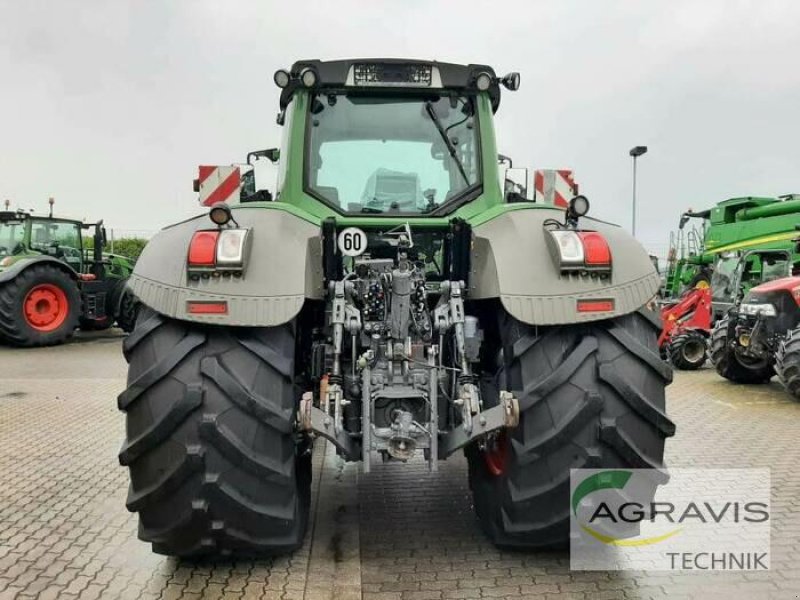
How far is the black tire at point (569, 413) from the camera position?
9.64 ft

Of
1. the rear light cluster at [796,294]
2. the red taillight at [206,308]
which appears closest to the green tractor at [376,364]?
the red taillight at [206,308]

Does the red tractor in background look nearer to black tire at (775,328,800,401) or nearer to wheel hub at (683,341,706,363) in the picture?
wheel hub at (683,341,706,363)

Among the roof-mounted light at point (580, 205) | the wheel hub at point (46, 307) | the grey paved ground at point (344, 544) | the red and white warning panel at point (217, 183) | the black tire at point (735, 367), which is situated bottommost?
the grey paved ground at point (344, 544)

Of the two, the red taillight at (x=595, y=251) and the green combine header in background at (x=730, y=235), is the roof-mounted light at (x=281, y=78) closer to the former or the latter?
the red taillight at (x=595, y=251)

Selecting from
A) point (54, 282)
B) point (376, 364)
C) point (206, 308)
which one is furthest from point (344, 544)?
point (54, 282)

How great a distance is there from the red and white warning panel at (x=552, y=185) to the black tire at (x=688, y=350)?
21.9 feet

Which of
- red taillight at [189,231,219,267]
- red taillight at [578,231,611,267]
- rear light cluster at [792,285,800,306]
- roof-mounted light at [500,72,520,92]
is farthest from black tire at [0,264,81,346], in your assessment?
red taillight at [578,231,611,267]

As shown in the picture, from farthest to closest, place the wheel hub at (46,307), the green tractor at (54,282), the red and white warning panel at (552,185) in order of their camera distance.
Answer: the wheel hub at (46,307), the green tractor at (54,282), the red and white warning panel at (552,185)

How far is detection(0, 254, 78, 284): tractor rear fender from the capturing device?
40.7ft

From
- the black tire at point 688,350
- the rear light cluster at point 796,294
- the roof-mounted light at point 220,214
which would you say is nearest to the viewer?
the roof-mounted light at point 220,214

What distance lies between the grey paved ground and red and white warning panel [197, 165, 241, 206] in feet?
6.54

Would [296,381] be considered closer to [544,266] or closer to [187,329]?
[187,329]

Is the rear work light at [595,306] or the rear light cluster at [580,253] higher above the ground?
the rear light cluster at [580,253]

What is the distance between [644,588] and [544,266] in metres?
1.50
